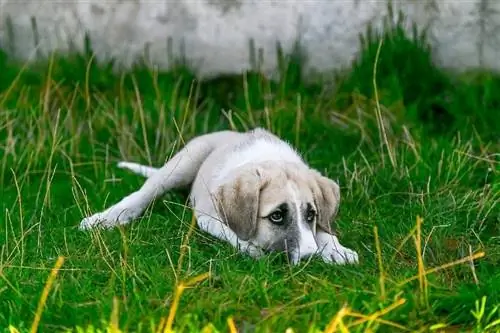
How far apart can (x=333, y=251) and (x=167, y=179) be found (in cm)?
150

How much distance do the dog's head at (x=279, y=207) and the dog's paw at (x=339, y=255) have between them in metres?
0.10

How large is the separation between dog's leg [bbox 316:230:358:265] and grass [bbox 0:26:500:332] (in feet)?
0.29

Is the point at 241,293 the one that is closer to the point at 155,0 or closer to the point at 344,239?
the point at 344,239

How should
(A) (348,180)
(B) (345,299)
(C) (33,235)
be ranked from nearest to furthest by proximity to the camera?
1. (B) (345,299)
2. (C) (33,235)
3. (A) (348,180)

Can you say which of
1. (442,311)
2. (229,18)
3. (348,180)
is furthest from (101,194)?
(442,311)

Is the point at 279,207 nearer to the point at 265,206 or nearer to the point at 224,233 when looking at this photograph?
the point at 265,206

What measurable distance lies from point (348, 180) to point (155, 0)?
2558mm

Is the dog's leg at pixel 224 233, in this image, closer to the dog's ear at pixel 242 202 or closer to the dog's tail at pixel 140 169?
the dog's ear at pixel 242 202

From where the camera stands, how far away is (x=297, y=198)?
19.5 ft

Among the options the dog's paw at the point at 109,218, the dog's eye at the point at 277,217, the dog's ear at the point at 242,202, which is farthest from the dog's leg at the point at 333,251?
the dog's paw at the point at 109,218

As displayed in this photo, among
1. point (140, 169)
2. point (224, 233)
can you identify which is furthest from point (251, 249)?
point (140, 169)

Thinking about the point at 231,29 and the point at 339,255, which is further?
the point at 231,29

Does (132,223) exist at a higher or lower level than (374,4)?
lower

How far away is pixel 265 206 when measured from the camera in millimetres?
5957
